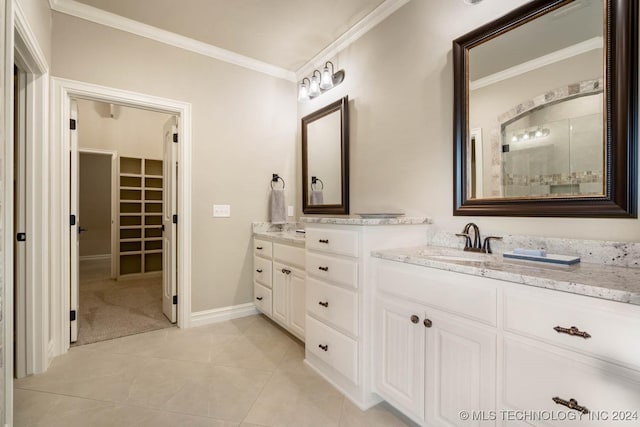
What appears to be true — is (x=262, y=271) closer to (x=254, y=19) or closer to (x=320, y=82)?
(x=320, y=82)

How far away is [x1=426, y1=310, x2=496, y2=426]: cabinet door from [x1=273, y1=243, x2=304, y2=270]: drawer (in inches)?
45.8

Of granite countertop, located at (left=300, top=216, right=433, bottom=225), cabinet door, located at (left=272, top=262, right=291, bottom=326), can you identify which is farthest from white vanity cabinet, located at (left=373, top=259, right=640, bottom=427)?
cabinet door, located at (left=272, top=262, right=291, bottom=326)

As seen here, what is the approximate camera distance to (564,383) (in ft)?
3.14

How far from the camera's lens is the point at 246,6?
2318mm

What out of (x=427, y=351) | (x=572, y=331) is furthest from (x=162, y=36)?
(x=572, y=331)

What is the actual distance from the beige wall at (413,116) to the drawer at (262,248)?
0.91m

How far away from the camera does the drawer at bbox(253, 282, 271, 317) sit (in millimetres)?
2809

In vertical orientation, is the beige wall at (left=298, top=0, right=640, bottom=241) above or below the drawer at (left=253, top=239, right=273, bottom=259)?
above

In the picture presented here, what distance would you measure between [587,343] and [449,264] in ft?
1.60

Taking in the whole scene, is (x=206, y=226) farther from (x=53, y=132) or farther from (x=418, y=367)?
(x=418, y=367)

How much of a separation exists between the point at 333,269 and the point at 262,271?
129 cm

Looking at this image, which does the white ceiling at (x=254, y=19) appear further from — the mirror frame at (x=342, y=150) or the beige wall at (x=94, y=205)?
the beige wall at (x=94, y=205)

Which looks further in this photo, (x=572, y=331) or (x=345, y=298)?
(x=345, y=298)

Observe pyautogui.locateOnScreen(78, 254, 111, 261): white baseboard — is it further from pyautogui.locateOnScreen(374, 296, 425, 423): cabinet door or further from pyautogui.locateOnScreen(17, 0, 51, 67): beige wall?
pyautogui.locateOnScreen(374, 296, 425, 423): cabinet door
